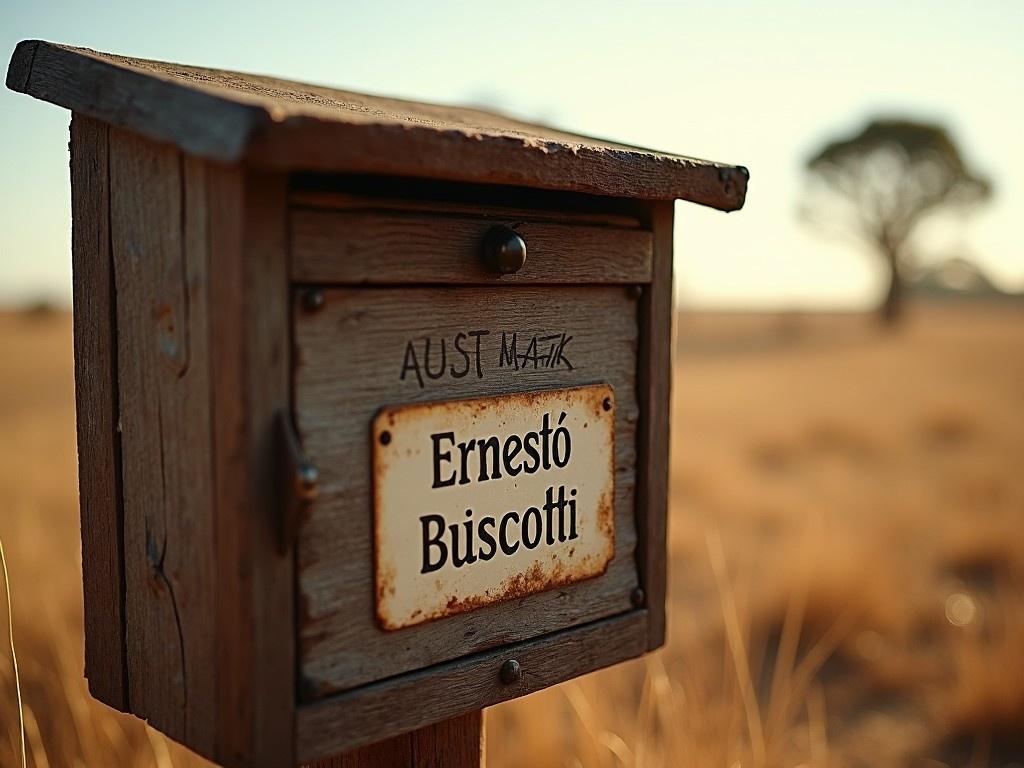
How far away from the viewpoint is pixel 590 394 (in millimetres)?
Answer: 1311

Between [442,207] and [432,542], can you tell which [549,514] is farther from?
[442,207]

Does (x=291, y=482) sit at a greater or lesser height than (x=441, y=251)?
lesser

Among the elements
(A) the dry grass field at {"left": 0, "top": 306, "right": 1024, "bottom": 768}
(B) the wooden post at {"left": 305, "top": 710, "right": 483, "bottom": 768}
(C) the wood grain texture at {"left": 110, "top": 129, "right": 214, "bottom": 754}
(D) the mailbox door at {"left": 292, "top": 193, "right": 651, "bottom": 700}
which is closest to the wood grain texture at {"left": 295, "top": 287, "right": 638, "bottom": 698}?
(D) the mailbox door at {"left": 292, "top": 193, "right": 651, "bottom": 700}

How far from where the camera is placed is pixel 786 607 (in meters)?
4.17

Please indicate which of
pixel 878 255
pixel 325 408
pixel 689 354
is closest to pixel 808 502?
pixel 325 408

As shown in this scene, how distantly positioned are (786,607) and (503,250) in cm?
347

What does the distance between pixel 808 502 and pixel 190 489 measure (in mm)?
5500

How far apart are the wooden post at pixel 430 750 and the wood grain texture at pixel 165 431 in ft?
1.04

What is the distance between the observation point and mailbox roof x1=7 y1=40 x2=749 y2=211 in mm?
880

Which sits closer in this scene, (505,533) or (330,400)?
(330,400)

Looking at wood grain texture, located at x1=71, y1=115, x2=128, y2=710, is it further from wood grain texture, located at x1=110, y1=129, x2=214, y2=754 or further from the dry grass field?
the dry grass field

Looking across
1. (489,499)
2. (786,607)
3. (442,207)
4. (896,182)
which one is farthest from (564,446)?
(896,182)

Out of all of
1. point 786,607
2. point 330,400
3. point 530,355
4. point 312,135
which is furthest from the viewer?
point 786,607

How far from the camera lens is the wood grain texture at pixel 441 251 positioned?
3.26ft
